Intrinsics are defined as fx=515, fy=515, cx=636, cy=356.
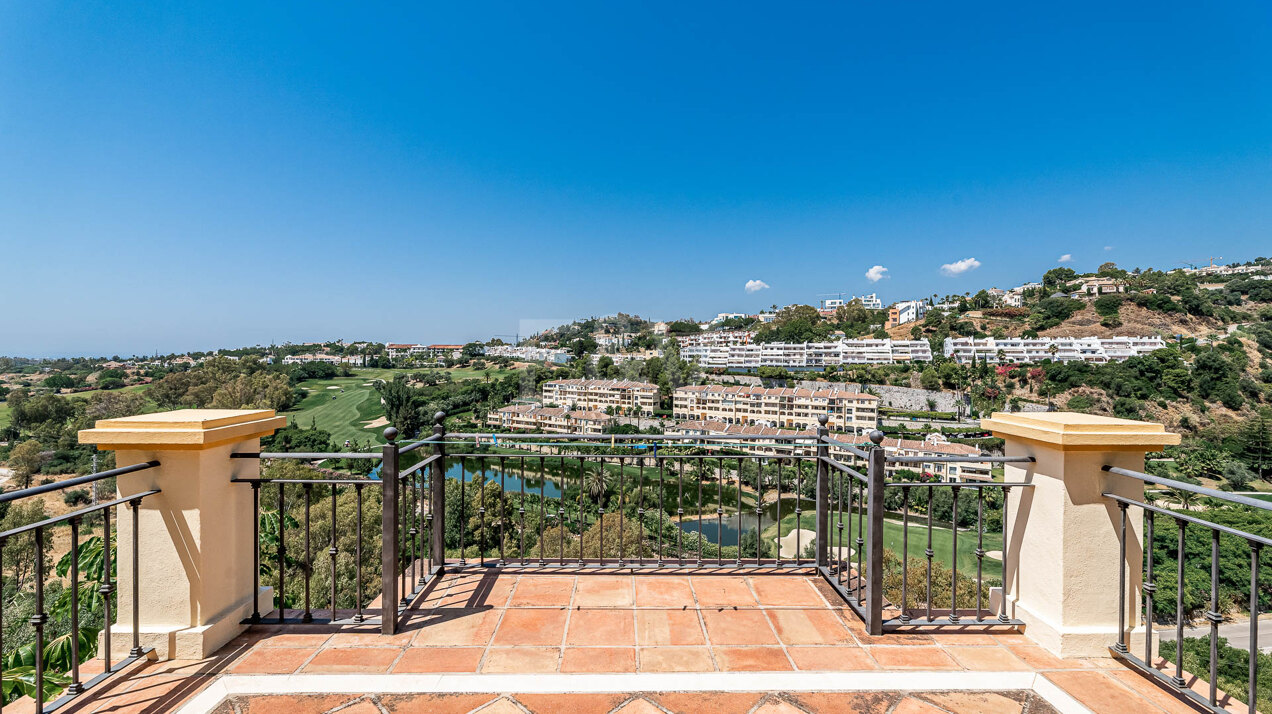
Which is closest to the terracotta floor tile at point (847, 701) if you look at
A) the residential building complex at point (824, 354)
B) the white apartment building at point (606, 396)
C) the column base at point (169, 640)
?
the column base at point (169, 640)

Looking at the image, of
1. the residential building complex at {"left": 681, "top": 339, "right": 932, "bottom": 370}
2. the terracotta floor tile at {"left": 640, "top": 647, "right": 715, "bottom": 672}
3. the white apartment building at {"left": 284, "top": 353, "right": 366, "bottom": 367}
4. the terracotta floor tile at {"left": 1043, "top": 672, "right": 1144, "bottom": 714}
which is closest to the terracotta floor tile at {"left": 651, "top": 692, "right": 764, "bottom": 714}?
the terracotta floor tile at {"left": 640, "top": 647, "right": 715, "bottom": 672}

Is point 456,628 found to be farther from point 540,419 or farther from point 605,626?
point 540,419

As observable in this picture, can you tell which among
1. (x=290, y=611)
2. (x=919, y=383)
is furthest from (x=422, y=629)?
(x=919, y=383)

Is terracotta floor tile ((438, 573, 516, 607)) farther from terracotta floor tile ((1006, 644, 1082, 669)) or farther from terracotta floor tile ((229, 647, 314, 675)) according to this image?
terracotta floor tile ((1006, 644, 1082, 669))

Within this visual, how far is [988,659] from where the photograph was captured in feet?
8.66

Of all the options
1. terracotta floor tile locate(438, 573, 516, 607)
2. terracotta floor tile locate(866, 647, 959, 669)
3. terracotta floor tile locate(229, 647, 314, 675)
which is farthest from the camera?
terracotta floor tile locate(438, 573, 516, 607)

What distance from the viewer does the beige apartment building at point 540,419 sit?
5031 cm

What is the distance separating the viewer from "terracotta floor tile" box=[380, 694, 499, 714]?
222 cm

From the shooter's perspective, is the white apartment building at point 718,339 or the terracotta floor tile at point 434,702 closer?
the terracotta floor tile at point 434,702

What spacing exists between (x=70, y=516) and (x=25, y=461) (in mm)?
48934

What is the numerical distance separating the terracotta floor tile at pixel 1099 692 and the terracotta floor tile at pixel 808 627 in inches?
36.9

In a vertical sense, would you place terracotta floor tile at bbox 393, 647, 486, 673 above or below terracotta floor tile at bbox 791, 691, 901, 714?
above

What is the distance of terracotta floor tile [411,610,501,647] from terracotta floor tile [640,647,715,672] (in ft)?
2.84

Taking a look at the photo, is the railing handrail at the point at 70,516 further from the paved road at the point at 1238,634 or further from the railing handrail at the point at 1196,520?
the paved road at the point at 1238,634
